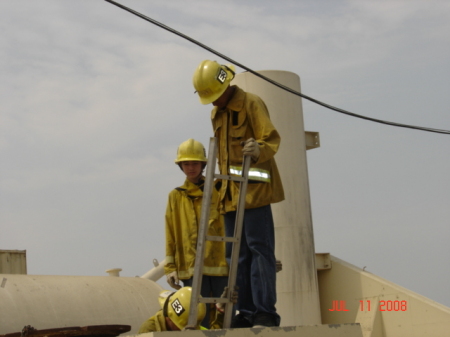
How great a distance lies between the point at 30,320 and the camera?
20.5 feet

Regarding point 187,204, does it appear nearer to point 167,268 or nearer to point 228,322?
point 167,268

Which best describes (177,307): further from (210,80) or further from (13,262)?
(13,262)

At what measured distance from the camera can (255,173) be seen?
15.4 ft

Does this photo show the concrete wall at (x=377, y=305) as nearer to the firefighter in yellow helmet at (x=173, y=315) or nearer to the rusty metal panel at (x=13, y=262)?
the rusty metal panel at (x=13, y=262)

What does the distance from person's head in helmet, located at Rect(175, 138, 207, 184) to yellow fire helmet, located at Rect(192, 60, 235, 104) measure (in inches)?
45.9

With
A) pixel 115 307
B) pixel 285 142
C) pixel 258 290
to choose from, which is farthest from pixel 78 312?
pixel 285 142

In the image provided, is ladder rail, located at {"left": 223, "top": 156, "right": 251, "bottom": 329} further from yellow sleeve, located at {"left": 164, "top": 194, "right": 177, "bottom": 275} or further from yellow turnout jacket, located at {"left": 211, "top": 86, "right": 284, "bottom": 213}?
yellow sleeve, located at {"left": 164, "top": 194, "right": 177, "bottom": 275}

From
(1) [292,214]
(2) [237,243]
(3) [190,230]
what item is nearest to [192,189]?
(3) [190,230]

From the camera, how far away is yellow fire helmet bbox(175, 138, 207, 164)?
602 centimetres

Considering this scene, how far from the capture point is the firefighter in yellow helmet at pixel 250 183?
4602 millimetres

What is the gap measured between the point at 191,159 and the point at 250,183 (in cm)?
134

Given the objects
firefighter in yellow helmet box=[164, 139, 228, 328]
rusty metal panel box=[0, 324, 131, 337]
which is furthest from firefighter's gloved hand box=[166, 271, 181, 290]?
rusty metal panel box=[0, 324, 131, 337]

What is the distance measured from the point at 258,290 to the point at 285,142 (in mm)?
5060

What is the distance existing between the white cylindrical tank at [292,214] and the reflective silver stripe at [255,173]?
4.51 meters
